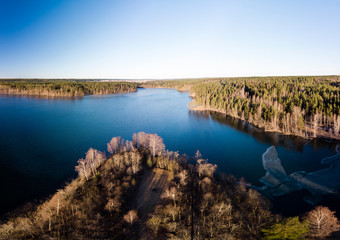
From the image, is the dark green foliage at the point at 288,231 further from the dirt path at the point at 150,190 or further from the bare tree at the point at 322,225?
the dirt path at the point at 150,190

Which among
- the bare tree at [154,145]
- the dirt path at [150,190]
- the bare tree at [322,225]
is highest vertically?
the bare tree at [154,145]

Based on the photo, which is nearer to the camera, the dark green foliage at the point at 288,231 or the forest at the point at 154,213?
the dark green foliage at the point at 288,231

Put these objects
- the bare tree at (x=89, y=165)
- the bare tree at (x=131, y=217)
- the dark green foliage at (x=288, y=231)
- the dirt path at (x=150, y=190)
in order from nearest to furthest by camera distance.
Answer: the dark green foliage at (x=288, y=231)
the bare tree at (x=131, y=217)
the dirt path at (x=150, y=190)
the bare tree at (x=89, y=165)

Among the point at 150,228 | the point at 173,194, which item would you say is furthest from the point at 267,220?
the point at 150,228

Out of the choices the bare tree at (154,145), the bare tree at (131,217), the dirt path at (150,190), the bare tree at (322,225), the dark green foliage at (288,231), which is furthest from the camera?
the bare tree at (154,145)

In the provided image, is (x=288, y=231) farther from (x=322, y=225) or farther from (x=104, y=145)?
(x=104, y=145)

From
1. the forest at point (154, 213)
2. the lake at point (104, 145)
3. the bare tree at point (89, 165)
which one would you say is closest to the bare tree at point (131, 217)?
the forest at point (154, 213)

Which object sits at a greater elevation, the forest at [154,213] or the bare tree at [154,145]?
the bare tree at [154,145]
